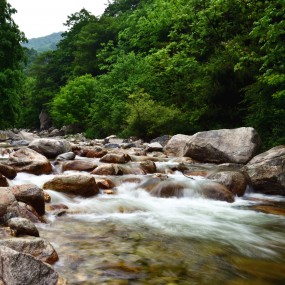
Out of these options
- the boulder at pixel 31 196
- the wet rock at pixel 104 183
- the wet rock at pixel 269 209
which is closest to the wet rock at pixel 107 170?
the wet rock at pixel 104 183

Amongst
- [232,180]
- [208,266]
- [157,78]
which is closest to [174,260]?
[208,266]

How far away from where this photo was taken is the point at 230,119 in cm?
1661

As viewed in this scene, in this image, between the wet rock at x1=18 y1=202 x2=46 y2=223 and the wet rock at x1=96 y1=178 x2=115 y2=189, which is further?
the wet rock at x1=96 y1=178 x2=115 y2=189

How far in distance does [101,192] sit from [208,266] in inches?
160

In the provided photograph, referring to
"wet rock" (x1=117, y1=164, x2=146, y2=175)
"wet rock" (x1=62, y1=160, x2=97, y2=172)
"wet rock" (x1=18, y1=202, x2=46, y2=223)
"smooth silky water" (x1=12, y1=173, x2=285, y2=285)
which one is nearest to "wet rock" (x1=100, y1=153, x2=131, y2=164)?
"wet rock" (x1=117, y1=164, x2=146, y2=175)

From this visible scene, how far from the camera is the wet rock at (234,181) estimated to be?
26.0 feet

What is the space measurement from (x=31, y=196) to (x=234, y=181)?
15.8 ft

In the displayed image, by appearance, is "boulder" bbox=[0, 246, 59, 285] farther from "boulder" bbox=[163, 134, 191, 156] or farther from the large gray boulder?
"boulder" bbox=[163, 134, 191, 156]

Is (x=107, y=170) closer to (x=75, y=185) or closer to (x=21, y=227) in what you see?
(x=75, y=185)

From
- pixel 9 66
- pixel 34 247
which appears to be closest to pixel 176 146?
pixel 34 247

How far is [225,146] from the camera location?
11.9 meters

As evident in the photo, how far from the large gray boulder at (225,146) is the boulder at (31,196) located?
7.77m

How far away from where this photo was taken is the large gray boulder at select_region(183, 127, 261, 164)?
451 inches

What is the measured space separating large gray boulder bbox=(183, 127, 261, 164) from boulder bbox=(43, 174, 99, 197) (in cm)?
611
